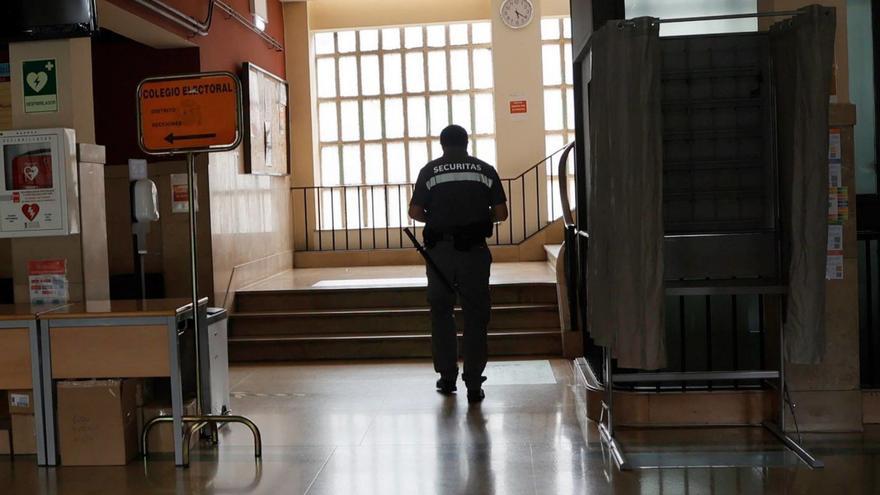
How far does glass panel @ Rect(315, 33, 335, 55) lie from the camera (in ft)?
39.1

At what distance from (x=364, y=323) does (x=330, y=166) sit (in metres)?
4.45

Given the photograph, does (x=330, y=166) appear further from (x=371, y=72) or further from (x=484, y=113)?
(x=484, y=113)

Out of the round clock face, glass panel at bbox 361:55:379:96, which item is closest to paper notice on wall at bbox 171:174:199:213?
glass panel at bbox 361:55:379:96

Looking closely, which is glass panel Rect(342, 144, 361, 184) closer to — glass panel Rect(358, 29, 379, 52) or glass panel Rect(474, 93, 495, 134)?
glass panel Rect(358, 29, 379, 52)

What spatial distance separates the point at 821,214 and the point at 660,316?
2.78 ft

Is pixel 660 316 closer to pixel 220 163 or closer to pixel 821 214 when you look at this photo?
pixel 821 214

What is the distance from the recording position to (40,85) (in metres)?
5.36

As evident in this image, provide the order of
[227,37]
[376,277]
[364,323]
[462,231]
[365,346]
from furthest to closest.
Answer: [376,277], [227,37], [364,323], [365,346], [462,231]

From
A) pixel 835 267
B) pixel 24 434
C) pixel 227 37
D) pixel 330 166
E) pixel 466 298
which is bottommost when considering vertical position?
pixel 24 434

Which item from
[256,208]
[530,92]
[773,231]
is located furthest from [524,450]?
[530,92]

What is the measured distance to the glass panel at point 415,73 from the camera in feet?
39.1

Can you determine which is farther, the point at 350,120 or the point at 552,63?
the point at 350,120

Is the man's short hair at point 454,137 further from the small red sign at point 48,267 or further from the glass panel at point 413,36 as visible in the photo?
the glass panel at point 413,36

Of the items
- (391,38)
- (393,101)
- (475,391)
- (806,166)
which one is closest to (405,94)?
(393,101)
